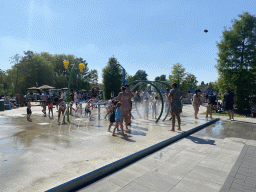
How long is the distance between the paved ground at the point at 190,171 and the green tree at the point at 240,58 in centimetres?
1105

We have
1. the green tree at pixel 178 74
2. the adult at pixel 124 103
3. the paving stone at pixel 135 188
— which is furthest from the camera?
the green tree at pixel 178 74

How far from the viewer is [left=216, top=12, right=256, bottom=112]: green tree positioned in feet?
48.8

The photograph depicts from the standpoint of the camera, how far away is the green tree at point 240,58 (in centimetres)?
1487

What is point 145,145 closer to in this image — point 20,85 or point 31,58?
point 20,85

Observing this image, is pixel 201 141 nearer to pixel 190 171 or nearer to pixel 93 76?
pixel 190 171

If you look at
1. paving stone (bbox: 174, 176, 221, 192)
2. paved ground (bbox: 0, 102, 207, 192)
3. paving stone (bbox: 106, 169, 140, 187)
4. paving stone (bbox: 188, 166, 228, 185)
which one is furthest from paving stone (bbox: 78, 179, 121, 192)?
paving stone (bbox: 188, 166, 228, 185)

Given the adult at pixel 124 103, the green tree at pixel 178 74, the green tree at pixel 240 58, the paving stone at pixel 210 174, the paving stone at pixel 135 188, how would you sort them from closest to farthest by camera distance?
the paving stone at pixel 135 188
the paving stone at pixel 210 174
the adult at pixel 124 103
the green tree at pixel 240 58
the green tree at pixel 178 74

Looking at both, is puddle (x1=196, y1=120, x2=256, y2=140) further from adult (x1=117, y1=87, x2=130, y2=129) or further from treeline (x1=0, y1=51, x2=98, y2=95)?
treeline (x1=0, y1=51, x2=98, y2=95)

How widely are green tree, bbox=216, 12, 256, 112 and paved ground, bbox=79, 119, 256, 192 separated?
11.1 metres

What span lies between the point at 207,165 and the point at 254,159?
1474 millimetres

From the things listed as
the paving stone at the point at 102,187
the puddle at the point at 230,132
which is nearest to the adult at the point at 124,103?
the puddle at the point at 230,132

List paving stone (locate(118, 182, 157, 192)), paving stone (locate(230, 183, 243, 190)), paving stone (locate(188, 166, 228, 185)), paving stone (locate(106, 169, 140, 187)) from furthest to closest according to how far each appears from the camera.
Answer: paving stone (locate(188, 166, 228, 185)), paving stone (locate(106, 169, 140, 187)), paving stone (locate(230, 183, 243, 190)), paving stone (locate(118, 182, 157, 192))

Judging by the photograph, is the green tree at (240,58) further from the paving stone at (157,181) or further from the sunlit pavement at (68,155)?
the paving stone at (157,181)

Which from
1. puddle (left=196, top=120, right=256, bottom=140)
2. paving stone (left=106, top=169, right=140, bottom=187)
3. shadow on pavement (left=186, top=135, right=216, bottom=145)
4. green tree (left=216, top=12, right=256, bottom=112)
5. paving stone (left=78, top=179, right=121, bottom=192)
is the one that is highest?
green tree (left=216, top=12, right=256, bottom=112)
